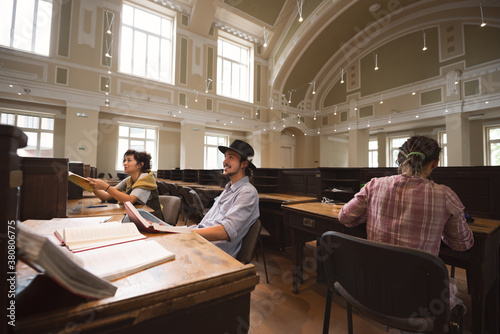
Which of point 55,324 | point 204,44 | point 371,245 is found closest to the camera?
point 55,324

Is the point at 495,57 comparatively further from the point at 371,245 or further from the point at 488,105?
the point at 371,245

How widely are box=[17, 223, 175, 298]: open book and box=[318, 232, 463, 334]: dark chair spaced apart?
85cm

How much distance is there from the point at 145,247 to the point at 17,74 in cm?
888

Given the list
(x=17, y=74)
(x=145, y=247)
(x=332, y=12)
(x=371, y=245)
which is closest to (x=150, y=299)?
(x=145, y=247)

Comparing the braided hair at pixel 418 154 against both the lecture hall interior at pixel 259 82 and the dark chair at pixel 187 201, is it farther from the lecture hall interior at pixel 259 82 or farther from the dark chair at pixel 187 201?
the dark chair at pixel 187 201

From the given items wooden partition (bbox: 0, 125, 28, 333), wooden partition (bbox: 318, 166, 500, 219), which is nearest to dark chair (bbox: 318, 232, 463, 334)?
wooden partition (bbox: 0, 125, 28, 333)

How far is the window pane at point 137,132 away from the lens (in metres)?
8.99

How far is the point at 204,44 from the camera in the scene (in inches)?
361

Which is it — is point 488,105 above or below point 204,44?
below

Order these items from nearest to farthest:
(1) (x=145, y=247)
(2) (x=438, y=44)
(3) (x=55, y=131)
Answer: (1) (x=145, y=247), (3) (x=55, y=131), (2) (x=438, y=44)

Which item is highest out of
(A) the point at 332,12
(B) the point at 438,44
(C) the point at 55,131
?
(A) the point at 332,12

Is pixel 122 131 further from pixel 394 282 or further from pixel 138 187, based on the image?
pixel 394 282

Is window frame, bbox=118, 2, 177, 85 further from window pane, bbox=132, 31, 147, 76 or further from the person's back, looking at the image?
the person's back

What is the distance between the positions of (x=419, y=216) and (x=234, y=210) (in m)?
1.12
